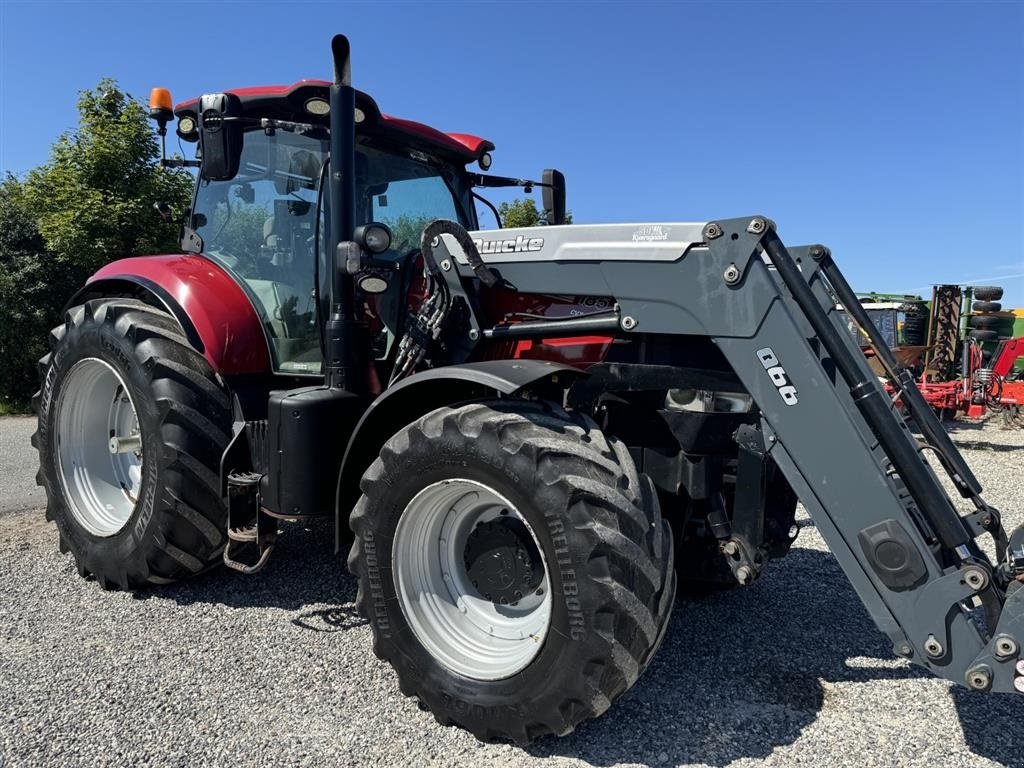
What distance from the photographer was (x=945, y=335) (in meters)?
14.3

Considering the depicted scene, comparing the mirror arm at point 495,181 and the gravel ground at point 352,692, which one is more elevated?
the mirror arm at point 495,181

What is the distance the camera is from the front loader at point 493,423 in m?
2.38

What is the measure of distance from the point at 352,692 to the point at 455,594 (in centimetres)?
55

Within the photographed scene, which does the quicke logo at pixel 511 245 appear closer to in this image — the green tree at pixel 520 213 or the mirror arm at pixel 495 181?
the mirror arm at pixel 495 181

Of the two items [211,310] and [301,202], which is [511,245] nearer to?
[301,202]

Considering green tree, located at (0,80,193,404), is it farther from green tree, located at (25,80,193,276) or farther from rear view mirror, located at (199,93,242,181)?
rear view mirror, located at (199,93,242,181)

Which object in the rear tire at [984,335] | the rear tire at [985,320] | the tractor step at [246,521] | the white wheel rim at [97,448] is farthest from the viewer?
the rear tire at [985,320]

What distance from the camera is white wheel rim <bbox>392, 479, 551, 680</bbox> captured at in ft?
8.95

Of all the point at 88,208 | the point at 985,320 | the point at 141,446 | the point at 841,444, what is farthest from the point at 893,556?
the point at 985,320

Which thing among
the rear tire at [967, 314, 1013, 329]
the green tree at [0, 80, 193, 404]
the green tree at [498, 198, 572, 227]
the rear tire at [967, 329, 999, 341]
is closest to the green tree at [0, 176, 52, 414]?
the green tree at [0, 80, 193, 404]

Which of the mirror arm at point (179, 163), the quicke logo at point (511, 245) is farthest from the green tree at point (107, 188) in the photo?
the quicke logo at point (511, 245)

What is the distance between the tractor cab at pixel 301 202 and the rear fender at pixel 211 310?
0.06 m

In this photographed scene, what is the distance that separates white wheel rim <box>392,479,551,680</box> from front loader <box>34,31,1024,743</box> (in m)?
0.01

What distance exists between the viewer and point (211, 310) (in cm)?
378
